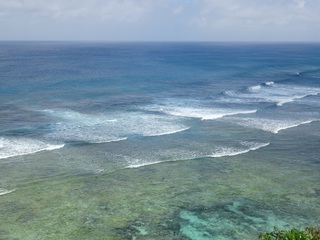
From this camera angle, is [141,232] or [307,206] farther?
[307,206]

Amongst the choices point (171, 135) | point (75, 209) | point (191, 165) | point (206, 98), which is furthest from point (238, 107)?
point (75, 209)

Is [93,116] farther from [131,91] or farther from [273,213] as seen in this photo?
[273,213]

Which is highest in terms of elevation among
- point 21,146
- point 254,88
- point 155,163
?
point 21,146

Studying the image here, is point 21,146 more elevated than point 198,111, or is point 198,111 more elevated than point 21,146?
point 21,146

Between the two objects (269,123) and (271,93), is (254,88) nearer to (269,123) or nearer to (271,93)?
(271,93)

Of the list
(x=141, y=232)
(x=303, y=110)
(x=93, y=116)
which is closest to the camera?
(x=141, y=232)

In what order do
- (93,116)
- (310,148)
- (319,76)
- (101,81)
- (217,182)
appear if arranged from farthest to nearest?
(319,76), (101,81), (93,116), (310,148), (217,182)

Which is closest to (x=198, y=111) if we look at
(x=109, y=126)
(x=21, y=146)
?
(x=109, y=126)
